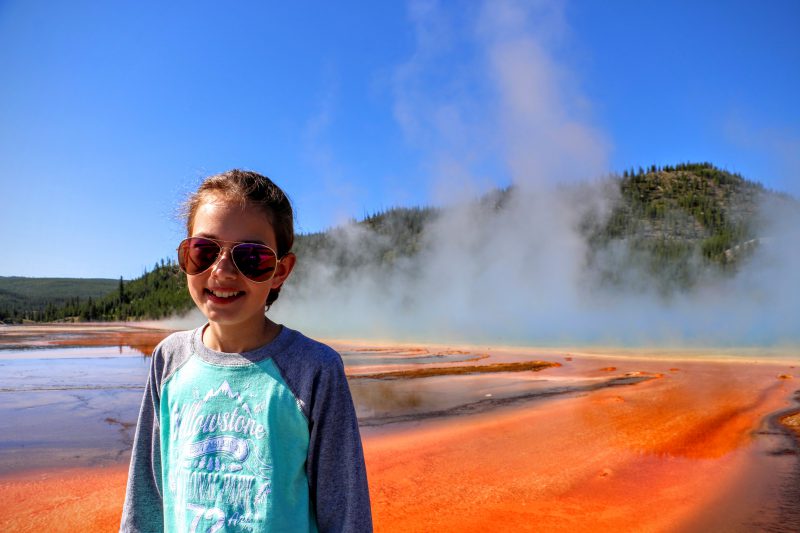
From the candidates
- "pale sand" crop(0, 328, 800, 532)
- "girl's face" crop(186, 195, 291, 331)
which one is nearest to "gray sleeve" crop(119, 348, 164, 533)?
"girl's face" crop(186, 195, 291, 331)

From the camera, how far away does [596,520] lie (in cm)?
430

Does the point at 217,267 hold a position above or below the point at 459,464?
above

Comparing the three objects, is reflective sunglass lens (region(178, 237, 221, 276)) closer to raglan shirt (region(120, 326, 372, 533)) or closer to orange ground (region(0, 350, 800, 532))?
raglan shirt (region(120, 326, 372, 533))

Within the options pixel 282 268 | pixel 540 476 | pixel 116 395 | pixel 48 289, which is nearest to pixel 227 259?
pixel 282 268

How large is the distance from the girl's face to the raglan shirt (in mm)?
121

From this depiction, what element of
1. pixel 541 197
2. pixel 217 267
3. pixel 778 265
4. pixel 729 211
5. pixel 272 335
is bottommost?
pixel 272 335

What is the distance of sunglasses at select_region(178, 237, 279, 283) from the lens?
1634 millimetres

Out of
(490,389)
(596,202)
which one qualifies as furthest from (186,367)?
(596,202)

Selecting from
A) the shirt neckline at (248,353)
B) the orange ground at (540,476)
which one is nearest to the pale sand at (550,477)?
the orange ground at (540,476)

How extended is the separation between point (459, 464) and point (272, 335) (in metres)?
4.71

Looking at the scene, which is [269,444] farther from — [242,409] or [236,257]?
[236,257]

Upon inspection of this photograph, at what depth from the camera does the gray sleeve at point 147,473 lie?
173 cm

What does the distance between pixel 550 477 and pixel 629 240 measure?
3575 inches

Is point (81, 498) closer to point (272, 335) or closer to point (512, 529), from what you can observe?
point (512, 529)
